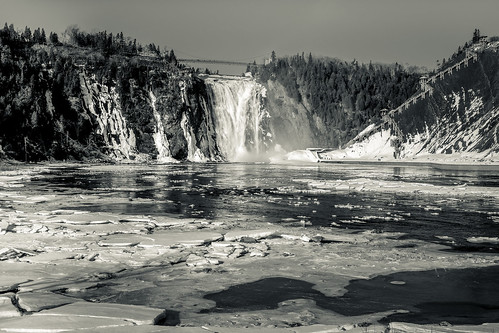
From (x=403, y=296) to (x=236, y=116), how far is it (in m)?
97.4

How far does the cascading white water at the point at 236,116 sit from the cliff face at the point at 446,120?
60.0ft

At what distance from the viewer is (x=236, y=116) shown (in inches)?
4104

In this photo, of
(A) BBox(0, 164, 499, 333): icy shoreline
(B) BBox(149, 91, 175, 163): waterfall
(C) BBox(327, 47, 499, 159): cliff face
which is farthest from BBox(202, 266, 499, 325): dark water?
(B) BBox(149, 91, 175, 163): waterfall

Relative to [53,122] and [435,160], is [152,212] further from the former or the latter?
[435,160]

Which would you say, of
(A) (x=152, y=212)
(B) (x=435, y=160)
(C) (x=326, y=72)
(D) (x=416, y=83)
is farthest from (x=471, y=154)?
(A) (x=152, y=212)

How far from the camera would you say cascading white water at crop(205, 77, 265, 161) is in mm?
100750

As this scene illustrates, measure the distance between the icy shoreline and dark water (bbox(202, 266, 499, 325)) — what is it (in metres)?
0.25

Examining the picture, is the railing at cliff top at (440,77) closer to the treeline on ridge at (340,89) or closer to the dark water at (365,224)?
the treeline on ridge at (340,89)

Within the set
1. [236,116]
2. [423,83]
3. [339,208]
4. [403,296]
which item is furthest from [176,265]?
[423,83]

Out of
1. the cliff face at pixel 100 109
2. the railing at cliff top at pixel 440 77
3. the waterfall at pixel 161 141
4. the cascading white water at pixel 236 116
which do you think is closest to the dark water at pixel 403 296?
the cliff face at pixel 100 109

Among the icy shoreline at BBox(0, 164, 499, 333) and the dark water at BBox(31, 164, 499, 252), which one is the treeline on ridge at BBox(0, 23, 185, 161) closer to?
the dark water at BBox(31, 164, 499, 252)

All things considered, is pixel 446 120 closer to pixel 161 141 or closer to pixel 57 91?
pixel 161 141

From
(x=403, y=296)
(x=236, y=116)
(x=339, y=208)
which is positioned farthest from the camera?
(x=236, y=116)

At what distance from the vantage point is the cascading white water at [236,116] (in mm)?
100750
